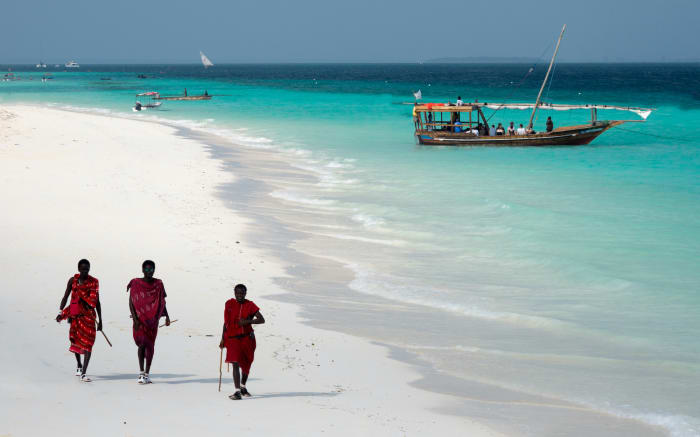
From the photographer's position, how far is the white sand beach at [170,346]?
22.9 ft

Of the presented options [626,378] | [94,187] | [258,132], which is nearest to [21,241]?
[94,187]

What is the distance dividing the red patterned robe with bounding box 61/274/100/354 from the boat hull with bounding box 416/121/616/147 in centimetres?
3128

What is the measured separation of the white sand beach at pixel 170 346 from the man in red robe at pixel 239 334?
298 millimetres

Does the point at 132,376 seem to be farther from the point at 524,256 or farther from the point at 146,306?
the point at 524,256

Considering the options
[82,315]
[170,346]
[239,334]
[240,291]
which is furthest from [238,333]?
[170,346]

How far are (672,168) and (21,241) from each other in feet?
91.9

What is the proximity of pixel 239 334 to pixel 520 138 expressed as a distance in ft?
105

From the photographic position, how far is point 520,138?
37.5 m

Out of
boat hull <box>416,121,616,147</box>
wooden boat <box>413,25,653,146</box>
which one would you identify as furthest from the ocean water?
wooden boat <box>413,25,653,146</box>

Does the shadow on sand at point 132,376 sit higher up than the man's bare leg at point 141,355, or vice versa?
the man's bare leg at point 141,355

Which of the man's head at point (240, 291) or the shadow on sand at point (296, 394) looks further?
the shadow on sand at point (296, 394)

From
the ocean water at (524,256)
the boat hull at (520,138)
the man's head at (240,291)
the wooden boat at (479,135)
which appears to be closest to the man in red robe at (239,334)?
the man's head at (240,291)

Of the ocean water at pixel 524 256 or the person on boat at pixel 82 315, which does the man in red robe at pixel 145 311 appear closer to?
the person on boat at pixel 82 315

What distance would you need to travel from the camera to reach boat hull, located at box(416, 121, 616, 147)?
37500 millimetres
